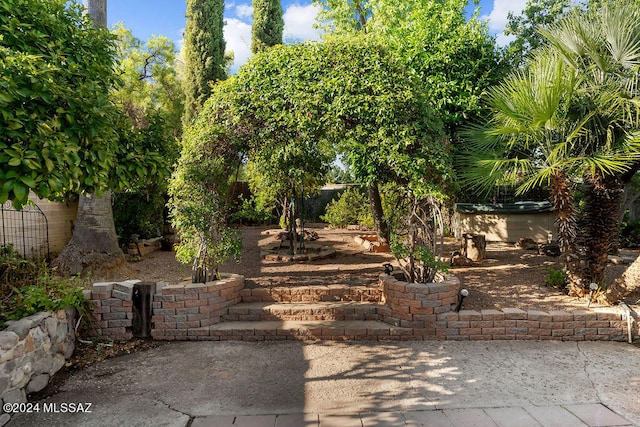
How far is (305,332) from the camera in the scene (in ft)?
14.6

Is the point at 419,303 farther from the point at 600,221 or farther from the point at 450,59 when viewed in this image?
the point at 450,59

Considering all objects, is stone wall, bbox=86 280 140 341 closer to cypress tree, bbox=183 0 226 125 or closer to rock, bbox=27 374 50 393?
rock, bbox=27 374 50 393

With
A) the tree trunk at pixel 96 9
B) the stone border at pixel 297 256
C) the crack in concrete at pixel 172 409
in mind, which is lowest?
the crack in concrete at pixel 172 409

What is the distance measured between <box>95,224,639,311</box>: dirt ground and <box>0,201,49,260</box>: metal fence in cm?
170

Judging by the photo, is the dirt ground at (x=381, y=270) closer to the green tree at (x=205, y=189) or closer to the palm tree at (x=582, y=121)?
the palm tree at (x=582, y=121)

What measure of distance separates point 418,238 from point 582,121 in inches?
104

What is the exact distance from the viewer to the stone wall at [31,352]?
2.99 m

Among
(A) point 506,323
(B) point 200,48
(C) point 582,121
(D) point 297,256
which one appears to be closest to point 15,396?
(D) point 297,256

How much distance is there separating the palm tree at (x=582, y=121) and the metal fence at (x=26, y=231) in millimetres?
7680

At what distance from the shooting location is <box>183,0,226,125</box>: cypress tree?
1338 centimetres

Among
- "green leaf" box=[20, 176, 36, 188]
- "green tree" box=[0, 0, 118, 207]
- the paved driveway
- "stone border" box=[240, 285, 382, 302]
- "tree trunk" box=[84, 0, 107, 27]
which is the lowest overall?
the paved driveway

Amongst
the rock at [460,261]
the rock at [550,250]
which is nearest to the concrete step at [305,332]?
the rock at [460,261]

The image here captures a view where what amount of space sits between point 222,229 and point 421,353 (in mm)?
2948

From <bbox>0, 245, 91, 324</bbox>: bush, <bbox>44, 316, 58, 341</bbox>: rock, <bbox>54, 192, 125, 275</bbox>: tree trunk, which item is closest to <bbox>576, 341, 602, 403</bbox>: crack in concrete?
<bbox>44, 316, 58, 341</bbox>: rock
